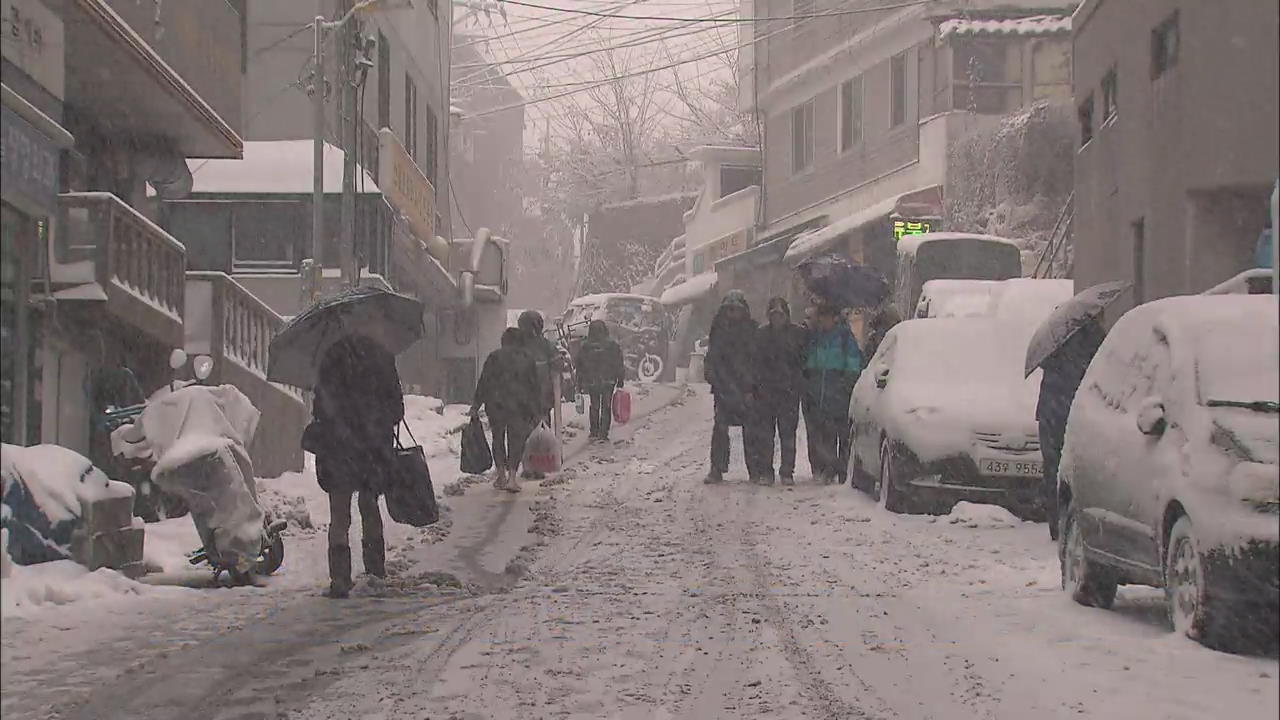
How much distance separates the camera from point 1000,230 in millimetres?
32375

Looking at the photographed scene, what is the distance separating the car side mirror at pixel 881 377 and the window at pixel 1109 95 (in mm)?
6417

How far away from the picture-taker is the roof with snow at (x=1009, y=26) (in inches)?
A: 1321

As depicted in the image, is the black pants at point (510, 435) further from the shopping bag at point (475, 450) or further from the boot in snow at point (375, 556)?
the boot in snow at point (375, 556)

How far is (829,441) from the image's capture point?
17109mm

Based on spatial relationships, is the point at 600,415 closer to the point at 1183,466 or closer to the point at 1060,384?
the point at 1060,384

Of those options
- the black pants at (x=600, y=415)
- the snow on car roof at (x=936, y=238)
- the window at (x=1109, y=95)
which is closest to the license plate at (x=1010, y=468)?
the window at (x=1109, y=95)

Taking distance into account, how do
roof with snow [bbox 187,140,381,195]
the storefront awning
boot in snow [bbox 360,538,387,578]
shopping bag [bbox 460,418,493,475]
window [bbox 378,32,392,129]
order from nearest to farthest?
boot in snow [bbox 360,538,387,578] → shopping bag [bbox 460,418,493,475] → roof with snow [bbox 187,140,381,195] → window [bbox 378,32,392,129] → the storefront awning

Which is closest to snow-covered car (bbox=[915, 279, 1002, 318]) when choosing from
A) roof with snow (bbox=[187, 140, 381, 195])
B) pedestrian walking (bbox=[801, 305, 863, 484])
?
pedestrian walking (bbox=[801, 305, 863, 484])

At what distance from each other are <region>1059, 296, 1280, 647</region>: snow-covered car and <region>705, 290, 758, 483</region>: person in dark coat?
843cm

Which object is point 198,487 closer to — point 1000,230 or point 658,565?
point 658,565

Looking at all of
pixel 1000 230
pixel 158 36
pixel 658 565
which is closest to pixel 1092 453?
pixel 658 565

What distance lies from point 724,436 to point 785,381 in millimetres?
1009

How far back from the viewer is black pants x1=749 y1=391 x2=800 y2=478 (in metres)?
16.9

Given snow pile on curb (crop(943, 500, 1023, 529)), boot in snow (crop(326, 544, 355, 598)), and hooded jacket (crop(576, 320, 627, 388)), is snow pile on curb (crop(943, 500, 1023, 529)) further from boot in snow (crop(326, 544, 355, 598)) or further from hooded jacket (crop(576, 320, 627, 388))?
hooded jacket (crop(576, 320, 627, 388))
